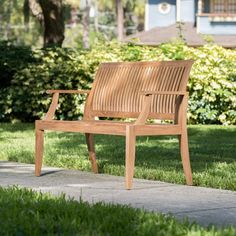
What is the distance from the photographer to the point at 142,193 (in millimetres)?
8008

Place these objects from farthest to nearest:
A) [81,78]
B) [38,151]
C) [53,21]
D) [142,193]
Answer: [53,21]
[81,78]
[38,151]
[142,193]

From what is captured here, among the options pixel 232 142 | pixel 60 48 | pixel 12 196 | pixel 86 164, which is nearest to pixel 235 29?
pixel 60 48

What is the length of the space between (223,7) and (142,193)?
99.0 ft

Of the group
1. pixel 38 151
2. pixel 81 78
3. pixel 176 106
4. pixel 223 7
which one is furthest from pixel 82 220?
pixel 223 7

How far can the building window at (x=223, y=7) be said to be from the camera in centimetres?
3734

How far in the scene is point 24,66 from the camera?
65.9ft

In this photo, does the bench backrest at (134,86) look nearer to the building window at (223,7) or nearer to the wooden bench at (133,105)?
the wooden bench at (133,105)

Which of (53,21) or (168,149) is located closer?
(168,149)

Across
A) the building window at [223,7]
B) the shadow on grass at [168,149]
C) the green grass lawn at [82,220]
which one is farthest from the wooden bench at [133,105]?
the building window at [223,7]

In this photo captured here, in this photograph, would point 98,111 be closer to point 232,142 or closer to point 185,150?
point 185,150

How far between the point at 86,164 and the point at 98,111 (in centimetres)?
85

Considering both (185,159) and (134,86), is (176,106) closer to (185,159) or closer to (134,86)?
(185,159)


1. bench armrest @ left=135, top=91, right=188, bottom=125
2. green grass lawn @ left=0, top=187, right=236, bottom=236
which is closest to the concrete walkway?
green grass lawn @ left=0, top=187, right=236, bottom=236

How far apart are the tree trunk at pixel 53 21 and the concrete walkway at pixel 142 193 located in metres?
14.3
